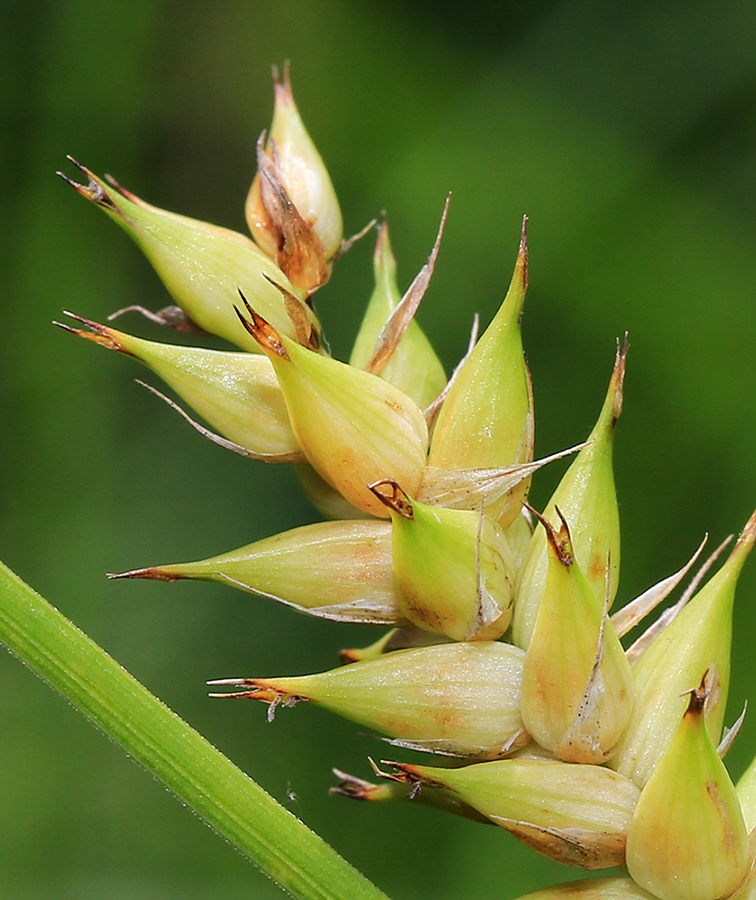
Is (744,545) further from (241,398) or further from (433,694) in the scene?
(241,398)

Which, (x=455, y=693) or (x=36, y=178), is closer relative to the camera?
(x=455, y=693)

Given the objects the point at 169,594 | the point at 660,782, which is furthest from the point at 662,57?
the point at 660,782

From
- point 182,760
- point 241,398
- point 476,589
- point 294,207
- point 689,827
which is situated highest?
point 294,207

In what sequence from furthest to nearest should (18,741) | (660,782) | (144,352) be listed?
(18,741)
(144,352)
(660,782)

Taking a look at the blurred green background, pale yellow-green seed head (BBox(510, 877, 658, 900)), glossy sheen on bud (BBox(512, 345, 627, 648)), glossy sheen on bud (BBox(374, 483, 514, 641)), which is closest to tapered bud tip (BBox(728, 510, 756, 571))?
glossy sheen on bud (BBox(512, 345, 627, 648))

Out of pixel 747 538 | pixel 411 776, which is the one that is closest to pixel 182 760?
pixel 411 776

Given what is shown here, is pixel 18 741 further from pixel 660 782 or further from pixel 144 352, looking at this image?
pixel 660 782

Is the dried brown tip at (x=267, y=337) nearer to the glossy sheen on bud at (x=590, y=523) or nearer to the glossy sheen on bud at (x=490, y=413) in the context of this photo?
the glossy sheen on bud at (x=490, y=413)
